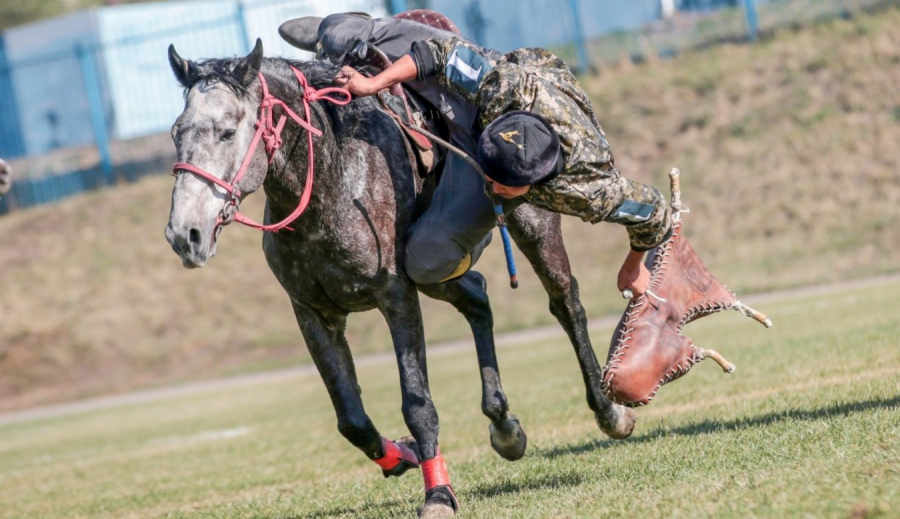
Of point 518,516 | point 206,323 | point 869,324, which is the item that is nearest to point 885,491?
point 518,516

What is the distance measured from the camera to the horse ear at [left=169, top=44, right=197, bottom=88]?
15.8 ft

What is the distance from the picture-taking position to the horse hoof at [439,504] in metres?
4.92

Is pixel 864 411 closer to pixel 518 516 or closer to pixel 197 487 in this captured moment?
pixel 518 516

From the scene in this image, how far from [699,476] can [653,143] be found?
61.9 ft

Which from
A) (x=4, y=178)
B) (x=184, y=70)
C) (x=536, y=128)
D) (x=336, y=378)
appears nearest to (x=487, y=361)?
(x=336, y=378)

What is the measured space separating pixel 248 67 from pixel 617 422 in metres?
2.87

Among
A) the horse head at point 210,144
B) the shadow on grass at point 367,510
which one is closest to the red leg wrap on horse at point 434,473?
the shadow on grass at point 367,510

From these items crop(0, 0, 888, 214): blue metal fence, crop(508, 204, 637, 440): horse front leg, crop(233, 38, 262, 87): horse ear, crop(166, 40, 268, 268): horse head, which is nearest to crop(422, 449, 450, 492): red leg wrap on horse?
crop(166, 40, 268, 268): horse head

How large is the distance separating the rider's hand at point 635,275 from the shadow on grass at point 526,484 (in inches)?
36.4

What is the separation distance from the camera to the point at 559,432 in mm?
7746

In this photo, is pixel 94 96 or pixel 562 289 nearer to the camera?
pixel 562 289

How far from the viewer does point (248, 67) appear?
191 inches

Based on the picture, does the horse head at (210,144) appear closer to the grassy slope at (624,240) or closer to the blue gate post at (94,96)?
the grassy slope at (624,240)

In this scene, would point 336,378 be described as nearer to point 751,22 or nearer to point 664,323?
point 664,323
